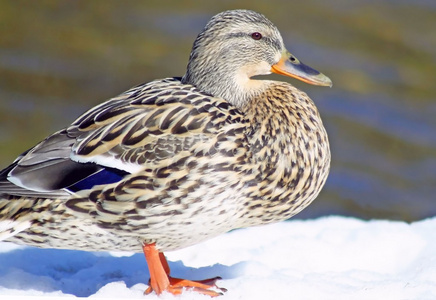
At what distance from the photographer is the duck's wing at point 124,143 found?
4.48 metres

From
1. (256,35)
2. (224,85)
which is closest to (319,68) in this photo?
(256,35)

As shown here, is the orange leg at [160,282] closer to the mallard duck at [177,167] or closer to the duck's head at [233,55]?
the mallard duck at [177,167]

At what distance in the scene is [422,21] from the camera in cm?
1130

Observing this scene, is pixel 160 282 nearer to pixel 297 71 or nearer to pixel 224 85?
pixel 224 85

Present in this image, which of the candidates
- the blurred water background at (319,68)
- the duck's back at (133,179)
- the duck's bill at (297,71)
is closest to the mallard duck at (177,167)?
the duck's back at (133,179)

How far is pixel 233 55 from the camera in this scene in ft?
16.2

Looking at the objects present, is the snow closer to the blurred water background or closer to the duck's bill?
the duck's bill

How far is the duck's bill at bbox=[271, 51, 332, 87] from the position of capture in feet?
16.5

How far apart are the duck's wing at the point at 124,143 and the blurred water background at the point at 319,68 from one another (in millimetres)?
4593

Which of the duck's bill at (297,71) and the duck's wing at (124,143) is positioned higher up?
the duck's bill at (297,71)

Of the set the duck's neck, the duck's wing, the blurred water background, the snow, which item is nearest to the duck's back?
the duck's wing

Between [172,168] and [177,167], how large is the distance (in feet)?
0.09

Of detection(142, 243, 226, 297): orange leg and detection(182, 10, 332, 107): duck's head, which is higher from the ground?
detection(182, 10, 332, 107): duck's head

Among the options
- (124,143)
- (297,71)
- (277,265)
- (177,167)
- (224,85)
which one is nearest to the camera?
(177,167)
